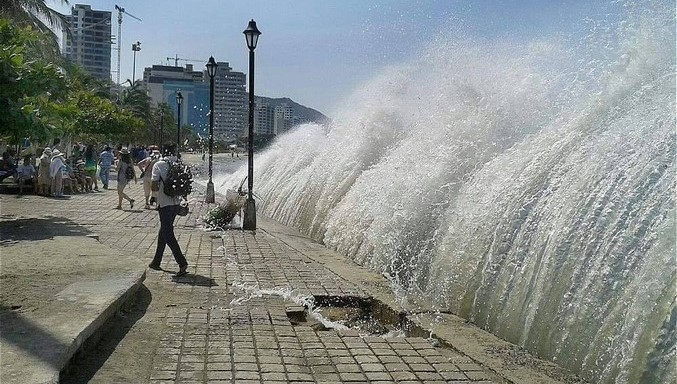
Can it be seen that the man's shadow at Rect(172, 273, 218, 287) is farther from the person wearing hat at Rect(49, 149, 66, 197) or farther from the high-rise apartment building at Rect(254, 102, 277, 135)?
the high-rise apartment building at Rect(254, 102, 277, 135)

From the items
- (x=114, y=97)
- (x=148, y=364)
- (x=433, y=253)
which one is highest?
(x=114, y=97)

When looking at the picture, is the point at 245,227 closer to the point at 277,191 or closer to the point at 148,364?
the point at 277,191

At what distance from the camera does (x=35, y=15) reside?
81.9 ft

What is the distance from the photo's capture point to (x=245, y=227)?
43.0 ft

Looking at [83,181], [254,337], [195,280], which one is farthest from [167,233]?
[83,181]

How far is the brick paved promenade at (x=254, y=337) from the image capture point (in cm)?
473

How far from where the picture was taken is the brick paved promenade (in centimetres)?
473

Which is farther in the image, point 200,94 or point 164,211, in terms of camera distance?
point 200,94

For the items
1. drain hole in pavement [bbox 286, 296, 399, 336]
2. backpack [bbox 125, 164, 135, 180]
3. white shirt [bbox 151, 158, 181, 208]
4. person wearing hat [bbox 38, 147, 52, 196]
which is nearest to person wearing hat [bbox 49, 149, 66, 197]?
person wearing hat [bbox 38, 147, 52, 196]

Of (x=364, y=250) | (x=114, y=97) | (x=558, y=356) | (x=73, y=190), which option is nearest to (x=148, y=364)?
(x=558, y=356)

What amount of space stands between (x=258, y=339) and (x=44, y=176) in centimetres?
1492

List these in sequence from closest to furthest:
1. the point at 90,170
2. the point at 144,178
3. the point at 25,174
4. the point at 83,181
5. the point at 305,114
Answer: the point at 144,178, the point at 25,174, the point at 83,181, the point at 90,170, the point at 305,114

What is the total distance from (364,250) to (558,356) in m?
4.93

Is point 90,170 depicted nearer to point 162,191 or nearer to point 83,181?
point 83,181
